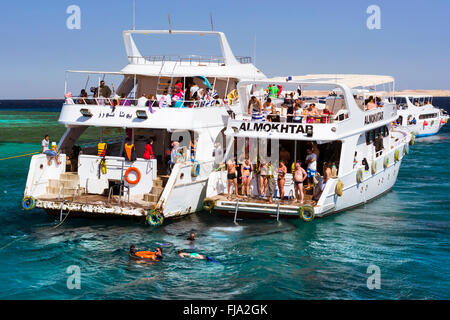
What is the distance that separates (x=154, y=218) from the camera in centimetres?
1742

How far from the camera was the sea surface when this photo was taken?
1334cm

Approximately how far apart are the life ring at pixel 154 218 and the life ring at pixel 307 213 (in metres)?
4.39

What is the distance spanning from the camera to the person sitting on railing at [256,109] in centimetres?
2020

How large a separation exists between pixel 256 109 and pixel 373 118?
4865 mm

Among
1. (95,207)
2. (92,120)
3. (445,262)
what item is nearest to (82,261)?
(95,207)

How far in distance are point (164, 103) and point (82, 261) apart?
6.91 m

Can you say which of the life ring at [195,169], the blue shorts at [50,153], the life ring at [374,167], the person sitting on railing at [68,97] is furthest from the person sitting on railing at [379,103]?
the blue shorts at [50,153]

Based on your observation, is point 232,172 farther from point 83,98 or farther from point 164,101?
point 83,98

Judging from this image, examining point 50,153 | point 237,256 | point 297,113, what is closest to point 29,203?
point 50,153

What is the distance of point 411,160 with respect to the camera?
40.9 m

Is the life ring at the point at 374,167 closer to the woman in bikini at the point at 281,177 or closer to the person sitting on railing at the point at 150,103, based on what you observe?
the woman in bikini at the point at 281,177

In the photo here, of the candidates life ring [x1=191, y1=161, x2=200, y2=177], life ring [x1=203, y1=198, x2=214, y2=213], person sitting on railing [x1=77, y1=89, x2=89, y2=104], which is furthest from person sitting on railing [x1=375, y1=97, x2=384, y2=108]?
person sitting on railing [x1=77, y1=89, x2=89, y2=104]
